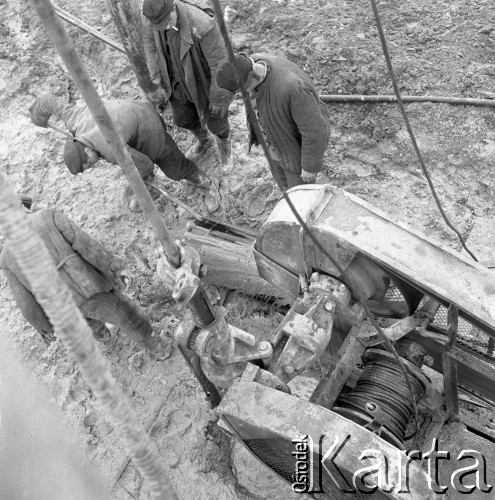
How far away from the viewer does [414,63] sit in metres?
5.89

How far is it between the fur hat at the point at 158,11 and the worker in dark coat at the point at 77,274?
174 centimetres

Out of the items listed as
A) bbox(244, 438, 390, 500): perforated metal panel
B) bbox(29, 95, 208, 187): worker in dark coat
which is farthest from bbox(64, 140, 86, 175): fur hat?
bbox(244, 438, 390, 500): perforated metal panel

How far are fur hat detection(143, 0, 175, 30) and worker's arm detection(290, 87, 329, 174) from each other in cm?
126

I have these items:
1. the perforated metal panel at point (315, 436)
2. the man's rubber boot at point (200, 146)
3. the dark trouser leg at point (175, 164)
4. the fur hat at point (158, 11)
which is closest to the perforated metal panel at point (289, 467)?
the perforated metal panel at point (315, 436)

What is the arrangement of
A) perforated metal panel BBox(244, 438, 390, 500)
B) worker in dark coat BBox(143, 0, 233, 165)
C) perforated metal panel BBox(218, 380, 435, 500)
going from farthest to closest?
1. worker in dark coat BBox(143, 0, 233, 165)
2. perforated metal panel BBox(244, 438, 390, 500)
3. perforated metal panel BBox(218, 380, 435, 500)

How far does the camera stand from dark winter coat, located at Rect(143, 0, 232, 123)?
4.60 meters

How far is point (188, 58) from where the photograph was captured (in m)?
4.71

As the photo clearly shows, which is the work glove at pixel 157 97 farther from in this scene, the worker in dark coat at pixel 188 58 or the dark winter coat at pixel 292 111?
the dark winter coat at pixel 292 111

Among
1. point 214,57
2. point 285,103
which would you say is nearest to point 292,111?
point 285,103

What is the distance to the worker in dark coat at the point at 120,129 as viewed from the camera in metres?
4.41

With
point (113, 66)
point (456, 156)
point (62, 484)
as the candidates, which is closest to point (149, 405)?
point (62, 484)

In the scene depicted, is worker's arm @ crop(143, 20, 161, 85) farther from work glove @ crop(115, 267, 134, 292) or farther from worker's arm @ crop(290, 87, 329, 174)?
work glove @ crop(115, 267, 134, 292)

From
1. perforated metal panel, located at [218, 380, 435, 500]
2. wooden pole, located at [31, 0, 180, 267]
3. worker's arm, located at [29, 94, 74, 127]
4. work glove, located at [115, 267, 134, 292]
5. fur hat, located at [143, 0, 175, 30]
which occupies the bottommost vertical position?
work glove, located at [115, 267, 134, 292]

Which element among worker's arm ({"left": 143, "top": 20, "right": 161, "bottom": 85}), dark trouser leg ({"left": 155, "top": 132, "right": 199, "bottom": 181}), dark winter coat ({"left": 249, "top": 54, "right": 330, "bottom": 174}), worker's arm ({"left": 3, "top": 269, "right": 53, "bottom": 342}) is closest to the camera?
worker's arm ({"left": 3, "top": 269, "right": 53, "bottom": 342})
